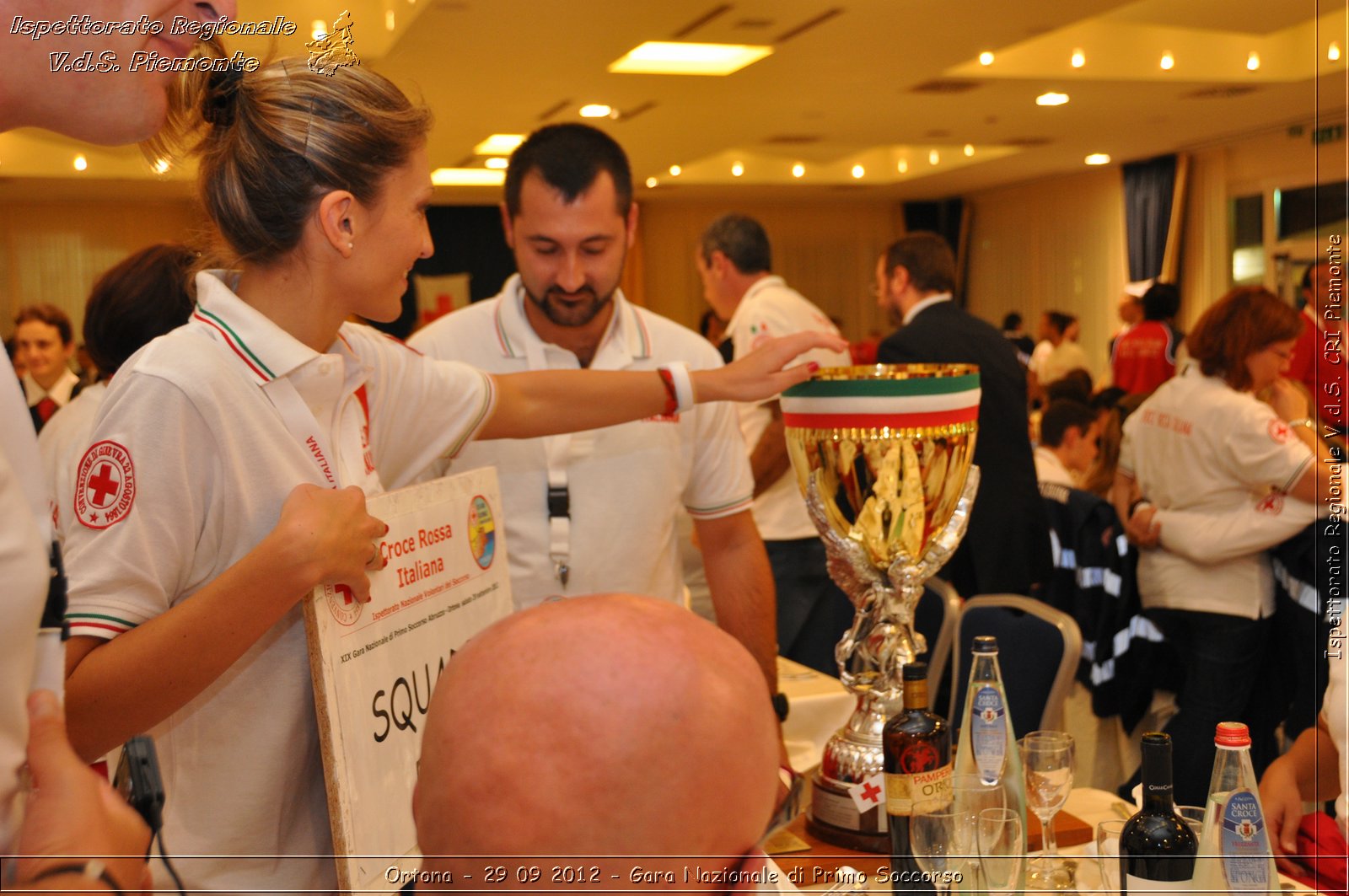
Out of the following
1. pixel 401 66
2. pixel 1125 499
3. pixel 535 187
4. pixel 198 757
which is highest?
pixel 401 66

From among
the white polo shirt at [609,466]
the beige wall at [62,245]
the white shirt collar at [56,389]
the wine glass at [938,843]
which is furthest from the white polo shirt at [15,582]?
the beige wall at [62,245]

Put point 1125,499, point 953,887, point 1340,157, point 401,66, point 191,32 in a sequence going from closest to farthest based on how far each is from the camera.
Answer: point 191,32 → point 953,887 → point 1125,499 → point 401,66 → point 1340,157

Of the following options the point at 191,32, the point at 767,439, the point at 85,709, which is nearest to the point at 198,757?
the point at 85,709

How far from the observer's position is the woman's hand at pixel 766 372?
71.6 inches

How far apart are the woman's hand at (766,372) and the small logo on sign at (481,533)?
46 cm

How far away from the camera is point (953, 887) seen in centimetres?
134

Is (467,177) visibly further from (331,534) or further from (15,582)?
(15,582)

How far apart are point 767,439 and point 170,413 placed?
284 cm

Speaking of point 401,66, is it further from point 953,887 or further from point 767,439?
point 953,887

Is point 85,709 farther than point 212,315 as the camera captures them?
No

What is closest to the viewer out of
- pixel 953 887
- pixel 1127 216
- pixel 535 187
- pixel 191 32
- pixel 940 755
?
pixel 191 32

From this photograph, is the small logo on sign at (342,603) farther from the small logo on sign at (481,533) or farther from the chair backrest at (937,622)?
the chair backrest at (937,622)

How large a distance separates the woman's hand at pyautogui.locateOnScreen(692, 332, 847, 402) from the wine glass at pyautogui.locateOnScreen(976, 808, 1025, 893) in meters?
0.74

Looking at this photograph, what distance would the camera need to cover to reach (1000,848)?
4.41ft
